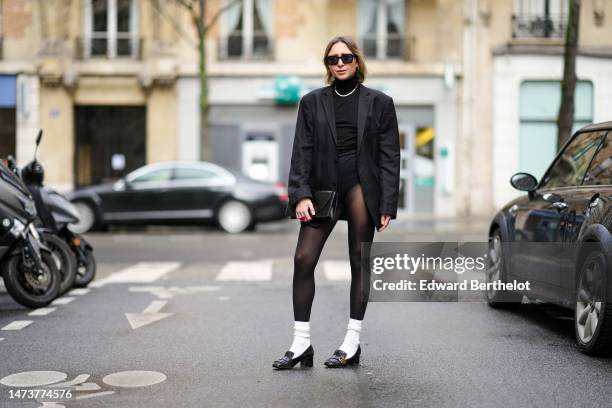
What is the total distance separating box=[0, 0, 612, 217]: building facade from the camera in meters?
28.8

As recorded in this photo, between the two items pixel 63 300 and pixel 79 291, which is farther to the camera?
pixel 79 291

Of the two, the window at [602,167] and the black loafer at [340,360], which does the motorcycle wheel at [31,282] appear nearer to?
the black loafer at [340,360]

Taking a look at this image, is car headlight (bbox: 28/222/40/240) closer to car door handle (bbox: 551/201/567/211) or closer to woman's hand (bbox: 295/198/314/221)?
woman's hand (bbox: 295/198/314/221)

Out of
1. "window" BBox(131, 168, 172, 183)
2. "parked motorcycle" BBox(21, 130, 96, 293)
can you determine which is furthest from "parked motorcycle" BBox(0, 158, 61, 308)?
"window" BBox(131, 168, 172, 183)

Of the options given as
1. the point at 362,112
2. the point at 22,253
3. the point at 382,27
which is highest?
the point at 382,27

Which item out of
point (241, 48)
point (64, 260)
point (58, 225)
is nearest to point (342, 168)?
point (64, 260)

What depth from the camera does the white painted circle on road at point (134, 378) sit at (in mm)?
5233

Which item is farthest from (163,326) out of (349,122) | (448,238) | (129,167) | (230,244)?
(129,167)

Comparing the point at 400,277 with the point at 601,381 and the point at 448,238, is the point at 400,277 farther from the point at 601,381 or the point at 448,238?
the point at 448,238

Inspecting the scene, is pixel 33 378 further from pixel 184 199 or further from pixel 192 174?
pixel 192 174

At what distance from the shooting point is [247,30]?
29297 mm

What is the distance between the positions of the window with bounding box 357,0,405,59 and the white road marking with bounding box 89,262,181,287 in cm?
1746

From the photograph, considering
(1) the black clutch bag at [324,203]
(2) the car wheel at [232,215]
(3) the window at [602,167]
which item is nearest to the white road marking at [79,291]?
(1) the black clutch bag at [324,203]

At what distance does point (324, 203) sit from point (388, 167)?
0.43 metres
